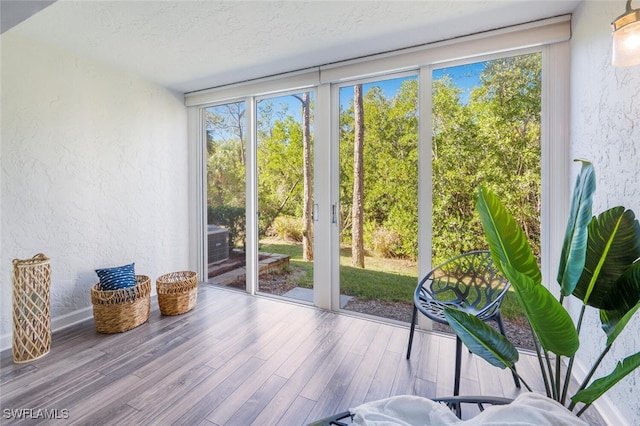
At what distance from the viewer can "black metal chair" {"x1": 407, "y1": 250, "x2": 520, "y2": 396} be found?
1966mm

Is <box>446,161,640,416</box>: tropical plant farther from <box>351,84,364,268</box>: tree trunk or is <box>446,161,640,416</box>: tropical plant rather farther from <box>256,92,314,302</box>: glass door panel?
<box>256,92,314,302</box>: glass door panel

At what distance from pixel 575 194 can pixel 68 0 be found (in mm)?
2954

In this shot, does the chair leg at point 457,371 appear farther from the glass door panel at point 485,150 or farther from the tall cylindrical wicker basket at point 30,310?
the tall cylindrical wicker basket at point 30,310

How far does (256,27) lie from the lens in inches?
82.5

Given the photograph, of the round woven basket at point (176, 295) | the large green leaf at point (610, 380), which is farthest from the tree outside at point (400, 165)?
the large green leaf at point (610, 380)

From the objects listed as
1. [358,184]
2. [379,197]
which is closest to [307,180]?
[358,184]

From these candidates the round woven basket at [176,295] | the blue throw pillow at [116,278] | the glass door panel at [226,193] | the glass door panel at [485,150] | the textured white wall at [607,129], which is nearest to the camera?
the textured white wall at [607,129]

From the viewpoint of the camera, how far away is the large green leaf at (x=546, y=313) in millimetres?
836

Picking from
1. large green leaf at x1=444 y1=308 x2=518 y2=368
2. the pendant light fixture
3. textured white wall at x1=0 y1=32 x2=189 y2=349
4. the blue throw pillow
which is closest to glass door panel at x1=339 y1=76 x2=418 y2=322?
the pendant light fixture

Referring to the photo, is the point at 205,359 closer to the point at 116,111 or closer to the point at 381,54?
the point at 116,111

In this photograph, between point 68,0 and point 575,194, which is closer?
point 575,194

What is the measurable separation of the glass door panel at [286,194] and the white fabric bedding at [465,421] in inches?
80.1

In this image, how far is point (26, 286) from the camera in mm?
2004

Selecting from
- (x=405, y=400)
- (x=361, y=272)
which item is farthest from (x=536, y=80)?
(x=405, y=400)
